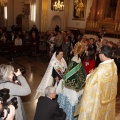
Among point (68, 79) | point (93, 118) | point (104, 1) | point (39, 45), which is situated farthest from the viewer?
point (104, 1)

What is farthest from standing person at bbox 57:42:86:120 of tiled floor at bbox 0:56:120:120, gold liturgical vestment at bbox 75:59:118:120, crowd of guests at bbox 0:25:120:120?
tiled floor at bbox 0:56:120:120

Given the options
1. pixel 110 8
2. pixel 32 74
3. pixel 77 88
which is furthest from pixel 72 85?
pixel 110 8

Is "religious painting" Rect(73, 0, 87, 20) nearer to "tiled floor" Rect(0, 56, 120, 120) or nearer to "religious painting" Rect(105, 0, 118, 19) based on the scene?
"religious painting" Rect(105, 0, 118, 19)

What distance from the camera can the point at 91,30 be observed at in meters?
16.2

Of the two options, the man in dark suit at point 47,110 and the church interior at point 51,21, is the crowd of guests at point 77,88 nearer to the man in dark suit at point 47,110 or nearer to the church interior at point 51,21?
the man in dark suit at point 47,110

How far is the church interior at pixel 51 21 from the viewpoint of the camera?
11625 millimetres

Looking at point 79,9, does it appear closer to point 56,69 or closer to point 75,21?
point 75,21

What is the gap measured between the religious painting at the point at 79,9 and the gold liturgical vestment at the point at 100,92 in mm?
14191

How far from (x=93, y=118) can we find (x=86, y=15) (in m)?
14.2

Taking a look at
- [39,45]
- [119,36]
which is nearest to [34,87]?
[39,45]

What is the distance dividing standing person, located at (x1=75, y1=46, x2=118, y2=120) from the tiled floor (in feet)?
4.91

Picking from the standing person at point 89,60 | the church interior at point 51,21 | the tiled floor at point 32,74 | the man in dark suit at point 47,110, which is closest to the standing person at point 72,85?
the standing person at point 89,60

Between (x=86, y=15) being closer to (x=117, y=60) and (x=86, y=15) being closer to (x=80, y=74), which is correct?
(x=117, y=60)

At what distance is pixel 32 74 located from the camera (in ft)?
26.9
